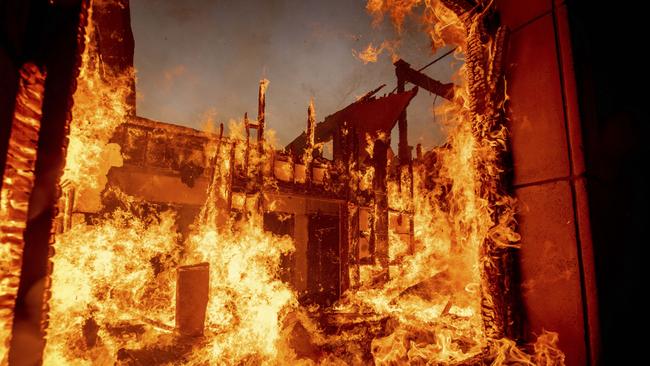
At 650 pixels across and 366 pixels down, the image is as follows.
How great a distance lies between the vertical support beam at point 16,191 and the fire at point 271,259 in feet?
0.59

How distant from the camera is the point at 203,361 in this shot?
5812 mm

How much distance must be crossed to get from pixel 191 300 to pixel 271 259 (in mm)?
7354

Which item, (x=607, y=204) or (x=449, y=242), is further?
(x=449, y=242)

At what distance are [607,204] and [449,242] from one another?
13.1 m

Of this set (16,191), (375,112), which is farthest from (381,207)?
(16,191)

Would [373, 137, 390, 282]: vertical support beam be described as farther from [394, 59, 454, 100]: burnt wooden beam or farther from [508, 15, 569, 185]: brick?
[508, 15, 569, 185]: brick

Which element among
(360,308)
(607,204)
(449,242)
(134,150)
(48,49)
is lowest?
(360,308)

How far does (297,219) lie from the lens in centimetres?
1491

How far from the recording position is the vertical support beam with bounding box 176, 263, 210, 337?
6703 mm

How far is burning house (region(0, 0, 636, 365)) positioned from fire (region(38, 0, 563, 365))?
0.14ft

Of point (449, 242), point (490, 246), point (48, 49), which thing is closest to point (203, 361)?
point (490, 246)

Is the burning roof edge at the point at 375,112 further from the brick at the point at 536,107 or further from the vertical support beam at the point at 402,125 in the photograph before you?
the brick at the point at 536,107

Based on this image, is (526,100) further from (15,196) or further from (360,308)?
(360,308)

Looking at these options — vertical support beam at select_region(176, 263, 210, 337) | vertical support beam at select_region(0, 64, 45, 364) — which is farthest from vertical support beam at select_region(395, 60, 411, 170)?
vertical support beam at select_region(0, 64, 45, 364)
